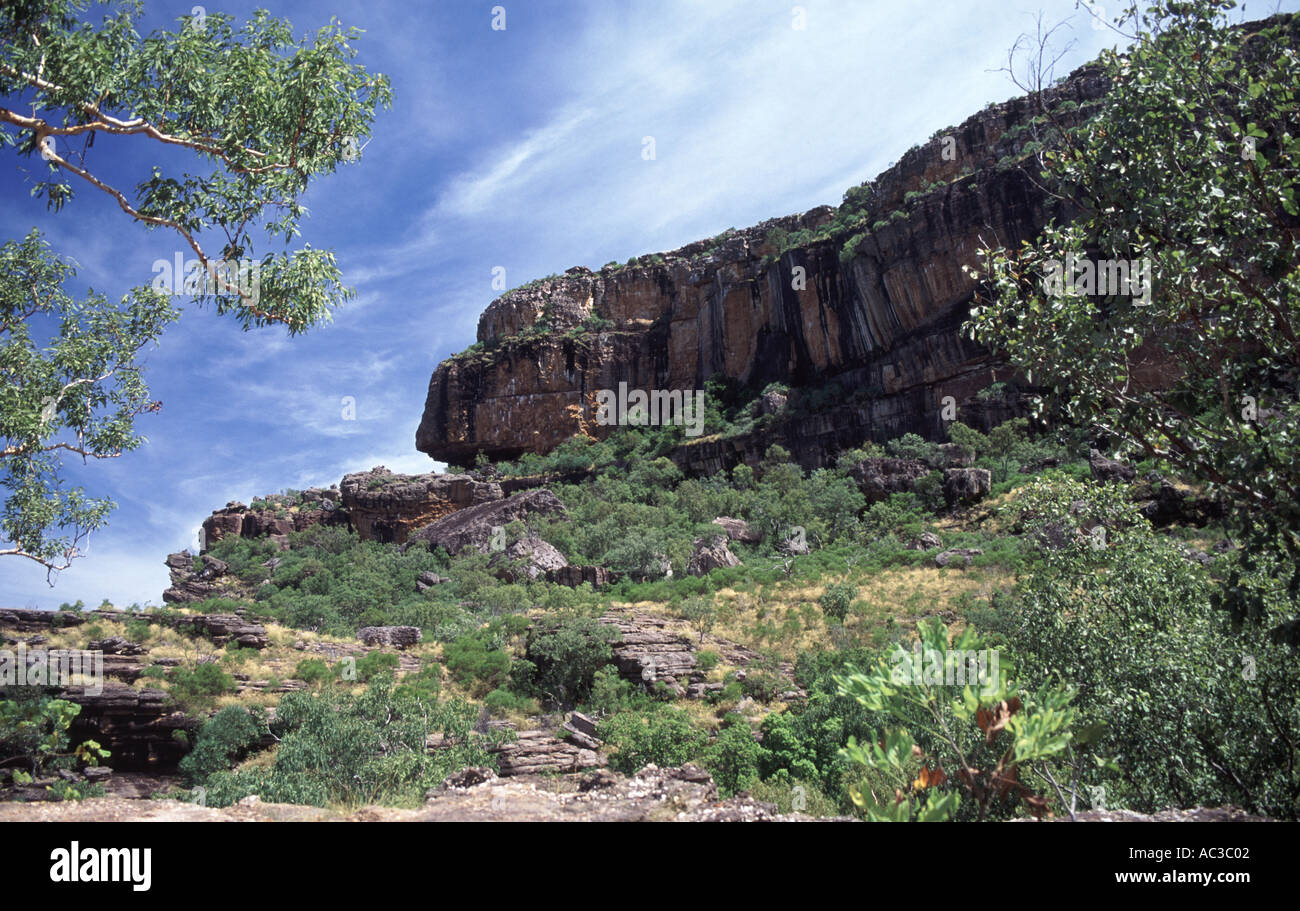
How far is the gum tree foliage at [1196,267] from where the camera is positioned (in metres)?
4.84

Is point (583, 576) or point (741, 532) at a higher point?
point (741, 532)

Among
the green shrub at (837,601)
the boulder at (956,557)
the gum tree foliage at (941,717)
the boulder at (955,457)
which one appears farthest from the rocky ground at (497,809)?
the boulder at (955,457)

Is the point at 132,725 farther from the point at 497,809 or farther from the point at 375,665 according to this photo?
the point at 497,809

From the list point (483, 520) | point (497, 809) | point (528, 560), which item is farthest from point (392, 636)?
point (483, 520)

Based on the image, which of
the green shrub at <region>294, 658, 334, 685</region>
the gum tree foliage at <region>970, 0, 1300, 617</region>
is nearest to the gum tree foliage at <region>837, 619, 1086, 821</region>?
the gum tree foliage at <region>970, 0, 1300, 617</region>

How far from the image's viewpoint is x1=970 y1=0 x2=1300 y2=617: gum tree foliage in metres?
4.84

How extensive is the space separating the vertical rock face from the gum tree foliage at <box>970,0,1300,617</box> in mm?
38262

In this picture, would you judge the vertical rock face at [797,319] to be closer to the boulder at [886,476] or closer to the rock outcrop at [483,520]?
the boulder at [886,476]

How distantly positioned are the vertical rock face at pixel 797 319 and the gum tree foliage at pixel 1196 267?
3826 centimetres

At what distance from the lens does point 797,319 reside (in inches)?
2206

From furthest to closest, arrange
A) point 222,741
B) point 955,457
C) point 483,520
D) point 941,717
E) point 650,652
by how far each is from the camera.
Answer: point 483,520, point 955,457, point 650,652, point 222,741, point 941,717

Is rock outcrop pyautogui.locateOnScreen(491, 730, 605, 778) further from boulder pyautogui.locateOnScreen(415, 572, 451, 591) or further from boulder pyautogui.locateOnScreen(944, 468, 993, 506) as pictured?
boulder pyautogui.locateOnScreen(944, 468, 993, 506)

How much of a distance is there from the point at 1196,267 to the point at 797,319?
52.3m
